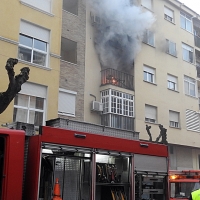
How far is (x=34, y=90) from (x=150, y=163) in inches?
295

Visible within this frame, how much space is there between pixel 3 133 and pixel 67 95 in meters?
9.97

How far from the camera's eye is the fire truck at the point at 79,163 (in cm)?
482

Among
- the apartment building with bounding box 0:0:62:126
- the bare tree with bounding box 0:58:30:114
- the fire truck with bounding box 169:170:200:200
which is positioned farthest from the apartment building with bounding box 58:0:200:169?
the fire truck with bounding box 169:170:200:200

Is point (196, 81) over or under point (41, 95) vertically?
over

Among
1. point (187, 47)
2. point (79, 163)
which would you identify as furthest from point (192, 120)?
point (79, 163)

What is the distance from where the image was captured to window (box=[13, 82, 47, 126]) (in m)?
12.7

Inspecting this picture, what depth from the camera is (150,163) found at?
23.3ft

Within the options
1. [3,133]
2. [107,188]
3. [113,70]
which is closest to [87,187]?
[107,188]

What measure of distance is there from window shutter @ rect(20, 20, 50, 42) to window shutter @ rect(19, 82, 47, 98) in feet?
7.16

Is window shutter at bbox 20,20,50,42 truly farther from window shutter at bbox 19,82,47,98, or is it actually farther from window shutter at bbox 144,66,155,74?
window shutter at bbox 144,66,155,74

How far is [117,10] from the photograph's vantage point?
17.9m

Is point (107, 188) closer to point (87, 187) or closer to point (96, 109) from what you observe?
point (87, 187)

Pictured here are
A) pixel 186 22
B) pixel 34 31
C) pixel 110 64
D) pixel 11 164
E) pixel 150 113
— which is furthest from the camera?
pixel 186 22

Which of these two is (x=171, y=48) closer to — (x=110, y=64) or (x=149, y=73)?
(x=149, y=73)
